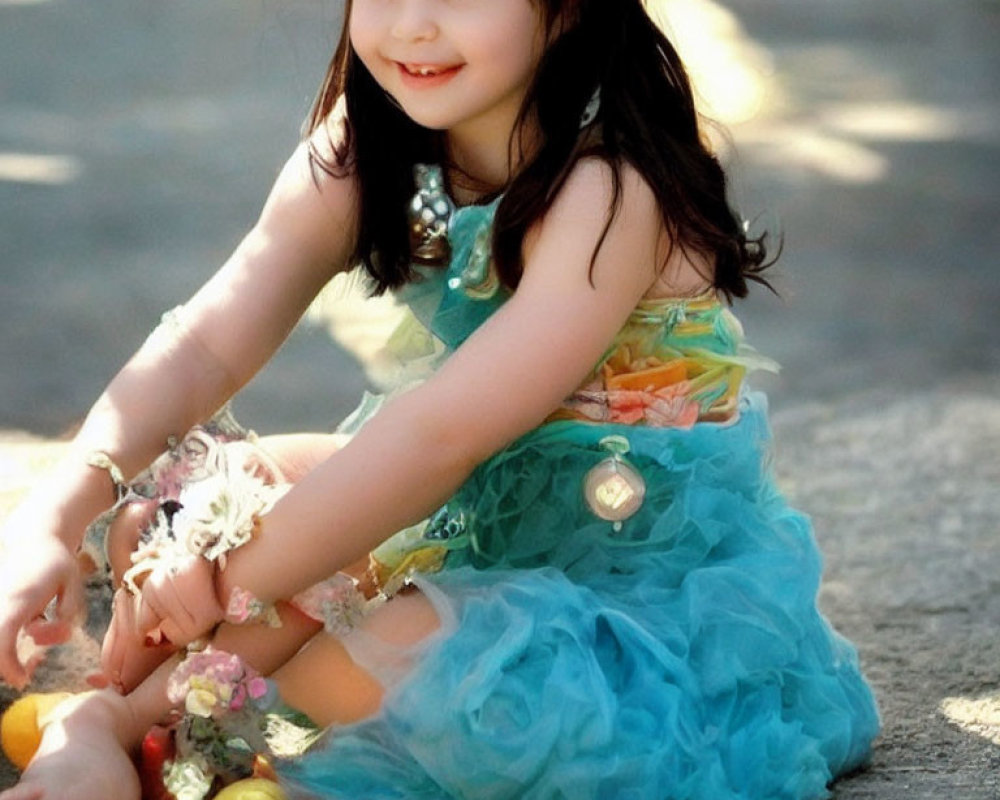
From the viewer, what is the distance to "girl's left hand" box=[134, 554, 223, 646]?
1603 mm

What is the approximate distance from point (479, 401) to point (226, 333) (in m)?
0.37

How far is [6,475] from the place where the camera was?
2588mm

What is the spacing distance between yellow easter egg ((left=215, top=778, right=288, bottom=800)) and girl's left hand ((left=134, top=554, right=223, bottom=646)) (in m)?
0.13

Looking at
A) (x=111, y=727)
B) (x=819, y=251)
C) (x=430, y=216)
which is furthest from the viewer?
(x=819, y=251)

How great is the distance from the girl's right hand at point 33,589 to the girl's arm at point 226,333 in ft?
0.28

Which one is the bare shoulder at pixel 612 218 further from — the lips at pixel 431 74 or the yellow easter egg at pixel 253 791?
the yellow easter egg at pixel 253 791

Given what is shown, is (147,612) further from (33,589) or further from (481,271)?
(481,271)

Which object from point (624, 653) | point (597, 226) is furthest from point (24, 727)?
point (597, 226)

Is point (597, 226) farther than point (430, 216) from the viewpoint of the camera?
No

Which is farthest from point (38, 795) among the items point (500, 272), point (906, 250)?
point (906, 250)

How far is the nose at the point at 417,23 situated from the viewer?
1721 millimetres

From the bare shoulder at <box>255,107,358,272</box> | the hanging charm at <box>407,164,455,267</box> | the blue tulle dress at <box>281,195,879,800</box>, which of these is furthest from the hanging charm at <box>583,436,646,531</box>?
the bare shoulder at <box>255,107,358,272</box>

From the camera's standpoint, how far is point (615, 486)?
5.76 feet

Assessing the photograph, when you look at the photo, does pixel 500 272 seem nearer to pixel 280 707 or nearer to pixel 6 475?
pixel 280 707
